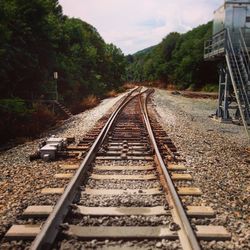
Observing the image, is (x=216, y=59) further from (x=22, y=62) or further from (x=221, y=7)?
(x=22, y=62)

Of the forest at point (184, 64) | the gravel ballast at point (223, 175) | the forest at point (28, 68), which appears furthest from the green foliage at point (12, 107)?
the forest at point (184, 64)

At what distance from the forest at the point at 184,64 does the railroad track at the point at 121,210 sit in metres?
59.0

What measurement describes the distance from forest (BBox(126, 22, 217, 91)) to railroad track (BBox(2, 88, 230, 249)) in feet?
193

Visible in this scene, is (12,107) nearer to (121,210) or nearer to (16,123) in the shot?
(16,123)

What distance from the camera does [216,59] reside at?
19578 millimetres

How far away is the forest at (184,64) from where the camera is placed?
7212 cm

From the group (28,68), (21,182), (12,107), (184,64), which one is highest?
(184,64)

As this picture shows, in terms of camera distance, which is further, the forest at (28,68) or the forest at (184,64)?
the forest at (184,64)

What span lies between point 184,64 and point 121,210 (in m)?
76.6

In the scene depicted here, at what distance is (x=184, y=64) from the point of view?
260 ft

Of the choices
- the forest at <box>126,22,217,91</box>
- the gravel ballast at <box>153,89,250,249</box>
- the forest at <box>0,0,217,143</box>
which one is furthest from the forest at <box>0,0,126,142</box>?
the forest at <box>126,22,217,91</box>

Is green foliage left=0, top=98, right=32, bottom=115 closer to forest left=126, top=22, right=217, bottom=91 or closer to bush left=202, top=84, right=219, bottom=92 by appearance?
bush left=202, top=84, right=219, bottom=92

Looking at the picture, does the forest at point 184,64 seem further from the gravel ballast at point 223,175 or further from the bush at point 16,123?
the gravel ballast at point 223,175

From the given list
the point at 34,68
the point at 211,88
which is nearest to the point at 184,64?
the point at 211,88
